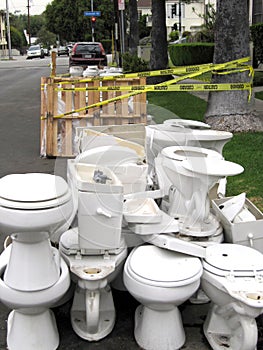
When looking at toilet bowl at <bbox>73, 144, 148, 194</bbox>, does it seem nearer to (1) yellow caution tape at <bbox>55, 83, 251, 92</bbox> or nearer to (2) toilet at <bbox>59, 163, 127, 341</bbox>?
(2) toilet at <bbox>59, 163, 127, 341</bbox>

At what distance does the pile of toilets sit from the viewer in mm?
3225

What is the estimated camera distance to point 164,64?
18.6 meters

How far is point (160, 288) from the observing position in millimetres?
3285

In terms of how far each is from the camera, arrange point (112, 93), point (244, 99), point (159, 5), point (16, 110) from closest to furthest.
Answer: point (112, 93)
point (244, 99)
point (16, 110)
point (159, 5)

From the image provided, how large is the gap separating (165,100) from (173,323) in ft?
40.0

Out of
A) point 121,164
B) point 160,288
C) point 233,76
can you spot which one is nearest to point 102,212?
point 160,288

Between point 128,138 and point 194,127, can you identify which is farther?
point 194,127

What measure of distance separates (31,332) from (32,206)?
89 cm

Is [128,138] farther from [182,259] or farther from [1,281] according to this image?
[1,281]

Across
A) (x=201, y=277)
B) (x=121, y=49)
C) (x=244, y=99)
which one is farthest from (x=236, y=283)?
(x=121, y=49)

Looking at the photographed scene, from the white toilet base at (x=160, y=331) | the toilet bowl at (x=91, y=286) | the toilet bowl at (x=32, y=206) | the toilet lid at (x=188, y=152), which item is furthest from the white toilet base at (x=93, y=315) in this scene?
the toilet lid at (x=188, y=152)

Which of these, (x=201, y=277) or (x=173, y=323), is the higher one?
(x=201, y=277)

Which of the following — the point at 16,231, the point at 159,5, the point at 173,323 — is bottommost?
the point at 173,323

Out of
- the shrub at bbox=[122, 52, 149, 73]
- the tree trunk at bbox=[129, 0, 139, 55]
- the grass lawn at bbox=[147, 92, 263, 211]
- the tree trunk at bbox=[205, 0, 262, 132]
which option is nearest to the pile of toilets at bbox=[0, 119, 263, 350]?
the grass lawn at bbox=[147, 92, 263, 211]
